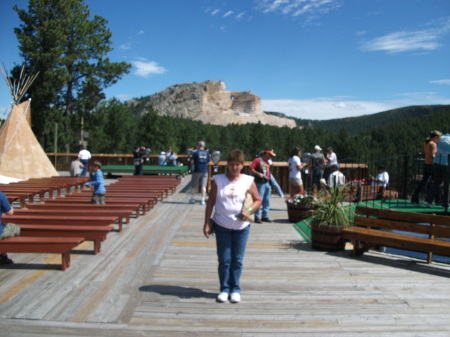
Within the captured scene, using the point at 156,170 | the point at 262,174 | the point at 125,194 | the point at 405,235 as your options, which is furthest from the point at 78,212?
the point at 156,170

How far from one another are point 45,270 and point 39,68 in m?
27.5

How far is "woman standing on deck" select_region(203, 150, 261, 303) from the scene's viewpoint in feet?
12.9

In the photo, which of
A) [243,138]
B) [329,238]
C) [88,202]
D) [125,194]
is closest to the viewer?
[329,238]

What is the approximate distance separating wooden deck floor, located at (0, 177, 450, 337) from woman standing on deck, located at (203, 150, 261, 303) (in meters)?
0.23

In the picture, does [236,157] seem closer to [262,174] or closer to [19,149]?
[262,174]

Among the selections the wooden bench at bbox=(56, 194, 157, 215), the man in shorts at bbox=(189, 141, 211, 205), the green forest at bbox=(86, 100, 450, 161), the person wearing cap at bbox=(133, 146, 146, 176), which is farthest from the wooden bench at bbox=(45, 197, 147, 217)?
the green forest at bbox=(86, 100, 450, 161)

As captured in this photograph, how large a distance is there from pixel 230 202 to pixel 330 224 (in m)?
2.64

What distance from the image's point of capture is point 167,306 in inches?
152

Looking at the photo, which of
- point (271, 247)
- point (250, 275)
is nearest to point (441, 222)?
point (271, 247)

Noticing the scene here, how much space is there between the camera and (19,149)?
44.2 feet

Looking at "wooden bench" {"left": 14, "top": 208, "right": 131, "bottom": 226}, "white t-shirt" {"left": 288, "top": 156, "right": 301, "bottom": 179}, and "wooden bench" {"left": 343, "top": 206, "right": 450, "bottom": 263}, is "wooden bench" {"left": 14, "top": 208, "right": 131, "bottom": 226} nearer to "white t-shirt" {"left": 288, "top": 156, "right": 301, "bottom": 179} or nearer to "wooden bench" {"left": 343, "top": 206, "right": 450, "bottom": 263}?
"wooden bench" {"left": 343, "top": 206, "right": 450, "bottom": 263}

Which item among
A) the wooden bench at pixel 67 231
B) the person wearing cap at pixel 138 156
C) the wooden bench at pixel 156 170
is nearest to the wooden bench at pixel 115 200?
the wooden bench at pixel 67 231

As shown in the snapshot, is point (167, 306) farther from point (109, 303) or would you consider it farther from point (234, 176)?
point (234, 176)

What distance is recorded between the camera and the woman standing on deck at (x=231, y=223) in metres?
3.94
